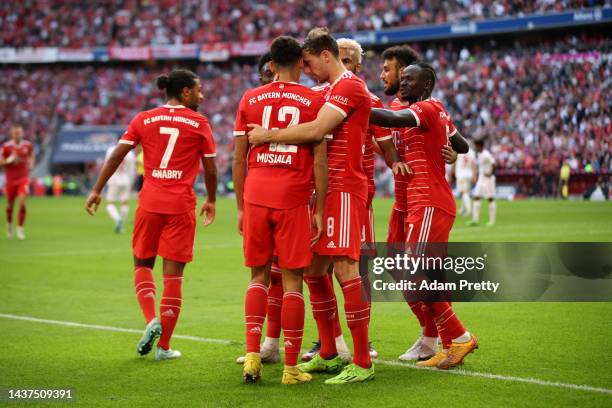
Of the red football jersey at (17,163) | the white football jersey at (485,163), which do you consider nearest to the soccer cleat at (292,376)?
the red football jersey at (17,163)

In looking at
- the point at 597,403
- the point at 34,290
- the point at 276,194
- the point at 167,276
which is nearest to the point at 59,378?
the point at 167,276

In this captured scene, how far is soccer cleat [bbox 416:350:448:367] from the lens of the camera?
22.9 feet

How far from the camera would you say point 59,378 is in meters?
6.68

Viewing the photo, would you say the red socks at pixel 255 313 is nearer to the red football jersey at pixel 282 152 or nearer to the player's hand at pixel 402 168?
the red football jersey at pixel 282 152

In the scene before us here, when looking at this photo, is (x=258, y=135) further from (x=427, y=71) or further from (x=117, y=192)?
(x=117, y=192)

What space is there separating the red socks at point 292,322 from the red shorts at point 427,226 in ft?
4.11

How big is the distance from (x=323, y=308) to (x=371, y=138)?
5.44 feet

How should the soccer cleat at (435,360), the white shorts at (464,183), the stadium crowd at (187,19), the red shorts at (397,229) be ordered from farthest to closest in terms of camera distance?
the stadium crowd at (187,19), the white shorts at (464,183), the red shorts at (397,229), the soccer cleat at (435,360)

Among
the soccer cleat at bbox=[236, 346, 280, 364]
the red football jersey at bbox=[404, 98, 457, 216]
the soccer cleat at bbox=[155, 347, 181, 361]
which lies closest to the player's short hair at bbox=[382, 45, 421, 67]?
the red football jersey at bbox=[404, 98, 457, 216]

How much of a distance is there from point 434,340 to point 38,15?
57.3 m

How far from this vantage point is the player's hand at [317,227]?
631cm

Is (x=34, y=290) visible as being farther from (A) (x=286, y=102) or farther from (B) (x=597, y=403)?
(B) (x=597, y=403)
